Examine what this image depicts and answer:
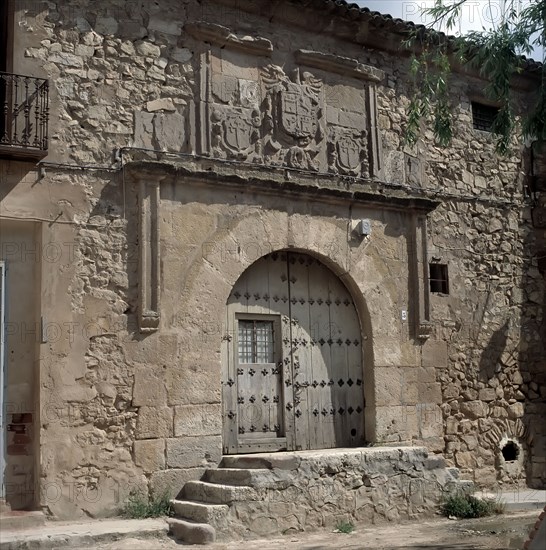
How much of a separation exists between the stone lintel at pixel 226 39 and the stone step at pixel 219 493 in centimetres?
471

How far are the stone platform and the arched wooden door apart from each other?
55 centimetres

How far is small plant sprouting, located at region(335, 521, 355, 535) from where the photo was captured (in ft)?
26.1

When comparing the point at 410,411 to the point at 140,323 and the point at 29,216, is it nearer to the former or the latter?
the point at 140,323

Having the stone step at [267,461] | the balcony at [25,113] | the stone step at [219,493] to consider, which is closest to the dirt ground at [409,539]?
the stone step at [219,493]

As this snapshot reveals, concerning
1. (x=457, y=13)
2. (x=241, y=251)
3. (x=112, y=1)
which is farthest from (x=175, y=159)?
(x=457, y=13)

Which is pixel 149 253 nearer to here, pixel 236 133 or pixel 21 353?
pixel 21 353

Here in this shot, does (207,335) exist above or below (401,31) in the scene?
below

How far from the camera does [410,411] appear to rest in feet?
31.8

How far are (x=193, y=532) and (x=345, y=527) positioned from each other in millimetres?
1659

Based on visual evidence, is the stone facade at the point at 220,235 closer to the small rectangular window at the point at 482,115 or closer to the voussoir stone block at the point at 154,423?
the voussoir stone block at the point at 154,423

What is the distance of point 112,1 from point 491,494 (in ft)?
23.1

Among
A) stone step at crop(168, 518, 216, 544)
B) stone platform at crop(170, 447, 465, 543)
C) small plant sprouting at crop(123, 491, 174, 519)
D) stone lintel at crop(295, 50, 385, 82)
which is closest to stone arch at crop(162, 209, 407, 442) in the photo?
stone platform at crop(170, 447, 465, 543)

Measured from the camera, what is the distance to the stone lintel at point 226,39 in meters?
8.87

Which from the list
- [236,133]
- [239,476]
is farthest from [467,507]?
[236,133]
